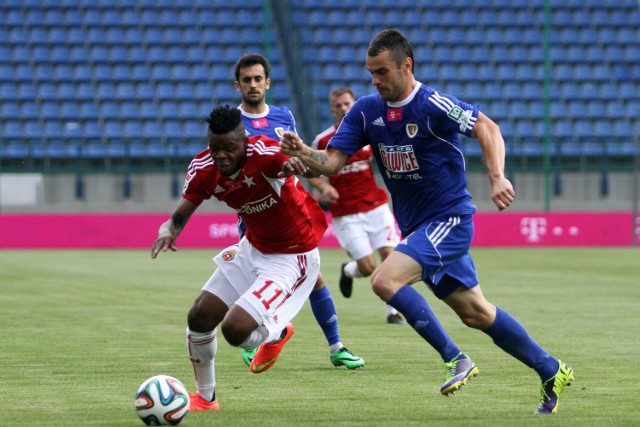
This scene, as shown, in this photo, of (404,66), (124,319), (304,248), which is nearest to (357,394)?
(304,248)

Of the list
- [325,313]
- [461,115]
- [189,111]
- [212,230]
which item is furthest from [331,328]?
[189,111]

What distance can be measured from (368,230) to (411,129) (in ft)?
19.5

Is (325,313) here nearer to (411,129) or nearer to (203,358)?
(203,358)

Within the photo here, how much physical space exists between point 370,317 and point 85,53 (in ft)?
62.5

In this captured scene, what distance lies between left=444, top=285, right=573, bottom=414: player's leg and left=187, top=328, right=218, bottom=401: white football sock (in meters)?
1.35

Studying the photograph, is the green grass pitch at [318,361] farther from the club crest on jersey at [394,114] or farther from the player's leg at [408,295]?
the club crest on jersey at [394,114]

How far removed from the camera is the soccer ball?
224 inches

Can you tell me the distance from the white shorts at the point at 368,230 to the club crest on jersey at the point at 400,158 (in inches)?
225

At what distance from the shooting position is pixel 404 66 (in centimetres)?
634

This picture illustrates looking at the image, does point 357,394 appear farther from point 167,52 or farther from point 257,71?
point 167,52

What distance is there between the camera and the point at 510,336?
6.23 meters

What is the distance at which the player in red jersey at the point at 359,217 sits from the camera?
12.0m

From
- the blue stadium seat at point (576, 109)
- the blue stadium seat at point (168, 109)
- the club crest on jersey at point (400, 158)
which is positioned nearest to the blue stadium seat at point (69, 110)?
the blue stadium seat at point (168, 109)

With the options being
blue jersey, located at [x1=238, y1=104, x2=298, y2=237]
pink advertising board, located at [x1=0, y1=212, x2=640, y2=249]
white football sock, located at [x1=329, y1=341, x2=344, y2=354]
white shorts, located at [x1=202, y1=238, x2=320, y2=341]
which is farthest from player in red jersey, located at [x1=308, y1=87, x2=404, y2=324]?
pink advertising board, located at [x1=0, y1=212, x2=640, y2=249]
